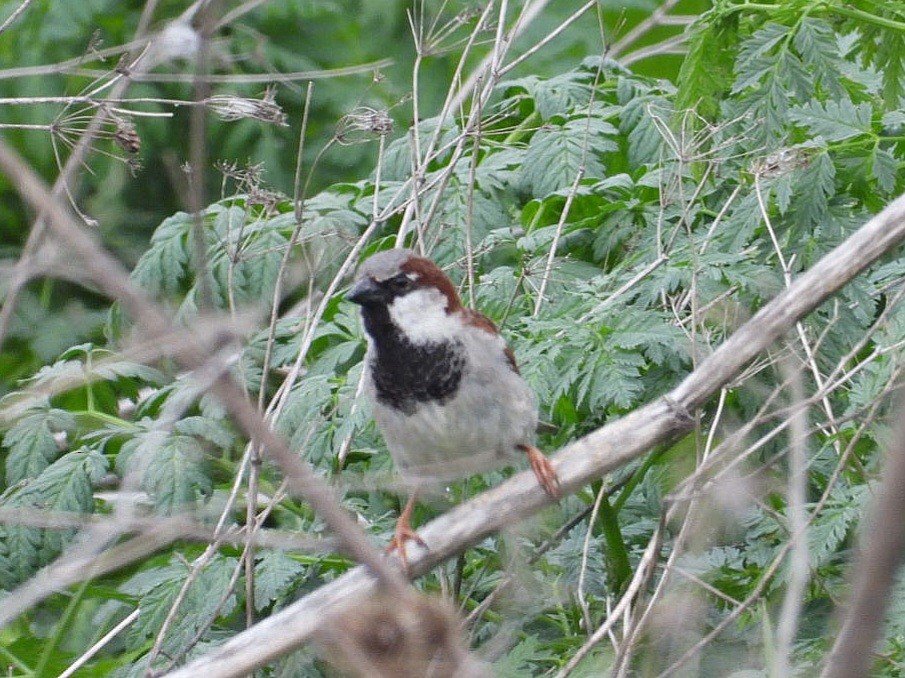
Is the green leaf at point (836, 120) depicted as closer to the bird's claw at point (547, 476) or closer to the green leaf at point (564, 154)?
the green leaf at point (564, 154)

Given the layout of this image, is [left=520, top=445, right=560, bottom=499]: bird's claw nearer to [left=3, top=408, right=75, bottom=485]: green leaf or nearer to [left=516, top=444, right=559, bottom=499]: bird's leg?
[left=516, top=444, right=559, bottom=499]: bird's leg

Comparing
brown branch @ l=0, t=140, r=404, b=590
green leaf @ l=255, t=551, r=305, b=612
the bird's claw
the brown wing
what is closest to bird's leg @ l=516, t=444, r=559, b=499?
the bird's claw

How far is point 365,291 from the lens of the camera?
2410mm

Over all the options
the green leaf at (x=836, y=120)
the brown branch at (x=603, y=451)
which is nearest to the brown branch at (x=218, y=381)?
the brown branch at (x=603, y=451)

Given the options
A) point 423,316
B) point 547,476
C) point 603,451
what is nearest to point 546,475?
point 547,476

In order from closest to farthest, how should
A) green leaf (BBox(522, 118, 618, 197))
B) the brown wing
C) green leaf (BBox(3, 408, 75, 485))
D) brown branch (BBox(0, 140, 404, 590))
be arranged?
brown branch (BBox(0, 140, 404, 590)) → the brown wing → green leaf (BBox(3, 408, 75, 485)) → green leaf (BBox(522, 118, 618, 197))

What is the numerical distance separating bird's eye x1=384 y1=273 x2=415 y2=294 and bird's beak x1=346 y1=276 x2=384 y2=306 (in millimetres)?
28

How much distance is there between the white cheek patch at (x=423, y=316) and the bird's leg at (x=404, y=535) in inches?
12.6

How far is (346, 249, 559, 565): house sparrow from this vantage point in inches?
96.3

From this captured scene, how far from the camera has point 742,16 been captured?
114 inches

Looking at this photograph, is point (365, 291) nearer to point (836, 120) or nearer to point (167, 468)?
point (167, 468)

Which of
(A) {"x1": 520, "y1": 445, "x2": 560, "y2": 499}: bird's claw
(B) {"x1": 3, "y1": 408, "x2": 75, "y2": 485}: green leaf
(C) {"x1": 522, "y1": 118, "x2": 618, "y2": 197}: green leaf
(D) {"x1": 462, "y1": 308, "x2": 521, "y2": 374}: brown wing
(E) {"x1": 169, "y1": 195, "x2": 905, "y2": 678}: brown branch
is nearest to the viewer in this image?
(E) {"x1": 169, "y1": 195, "x2": 905, "y2": 678}: brown branch

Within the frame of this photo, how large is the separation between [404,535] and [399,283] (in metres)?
0.49

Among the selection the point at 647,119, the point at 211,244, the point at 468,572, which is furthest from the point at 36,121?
the point at 468,572
